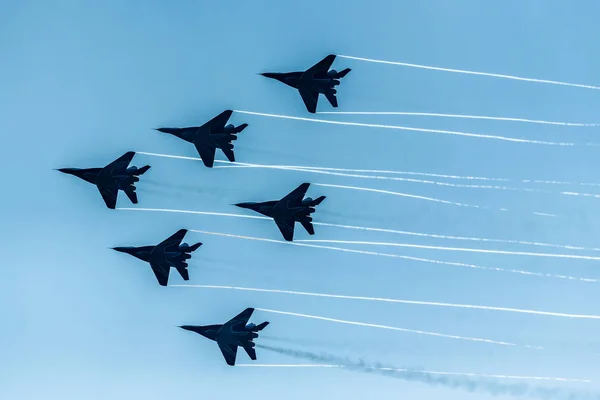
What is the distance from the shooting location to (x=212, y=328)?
33.2 metres

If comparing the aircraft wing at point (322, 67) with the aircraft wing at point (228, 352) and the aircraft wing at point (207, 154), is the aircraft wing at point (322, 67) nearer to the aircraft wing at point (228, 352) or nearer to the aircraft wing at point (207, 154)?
the aircraft wing at point (207, 154)

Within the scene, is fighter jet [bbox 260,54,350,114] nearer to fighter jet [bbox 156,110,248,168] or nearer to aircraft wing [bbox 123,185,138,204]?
fighter jet [bbox 156,110,248,168]

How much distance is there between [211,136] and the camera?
106 feet

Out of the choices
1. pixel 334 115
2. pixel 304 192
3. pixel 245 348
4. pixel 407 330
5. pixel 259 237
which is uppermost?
pixel 334 115

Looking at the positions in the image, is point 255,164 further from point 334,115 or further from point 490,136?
point 490,136

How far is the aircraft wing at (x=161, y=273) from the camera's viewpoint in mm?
33000

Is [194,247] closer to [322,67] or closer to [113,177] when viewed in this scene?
[113,177]

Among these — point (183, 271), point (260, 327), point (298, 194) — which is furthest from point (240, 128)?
point (260, 327)

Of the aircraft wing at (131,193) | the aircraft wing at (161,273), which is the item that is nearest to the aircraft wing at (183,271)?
the aircraft wing at (161,273)

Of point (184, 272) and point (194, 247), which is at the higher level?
point (194, 247)

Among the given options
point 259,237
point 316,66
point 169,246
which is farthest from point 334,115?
point 169,246

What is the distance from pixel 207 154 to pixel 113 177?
12.6 feet

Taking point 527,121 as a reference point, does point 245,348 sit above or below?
below

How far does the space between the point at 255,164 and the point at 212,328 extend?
6.93 metres
